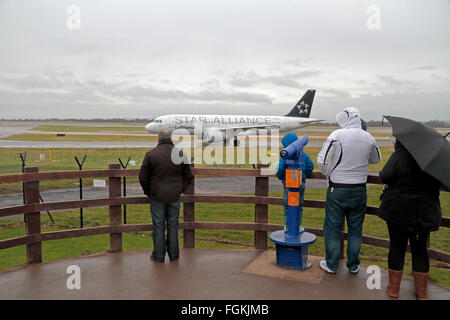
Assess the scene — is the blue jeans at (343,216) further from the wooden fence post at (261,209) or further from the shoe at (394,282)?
the wooden fence post at (261,209)

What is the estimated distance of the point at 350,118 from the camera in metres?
4.00

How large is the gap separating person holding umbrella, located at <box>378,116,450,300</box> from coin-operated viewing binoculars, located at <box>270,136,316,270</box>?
101cm

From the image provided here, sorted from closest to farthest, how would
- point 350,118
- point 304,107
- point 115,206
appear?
point 350,118 → point 115,206 → point 304,107

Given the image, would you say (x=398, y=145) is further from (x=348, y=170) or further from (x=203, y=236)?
(x=203, y=236)

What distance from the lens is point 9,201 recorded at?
10.6m

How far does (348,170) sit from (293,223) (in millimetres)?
938

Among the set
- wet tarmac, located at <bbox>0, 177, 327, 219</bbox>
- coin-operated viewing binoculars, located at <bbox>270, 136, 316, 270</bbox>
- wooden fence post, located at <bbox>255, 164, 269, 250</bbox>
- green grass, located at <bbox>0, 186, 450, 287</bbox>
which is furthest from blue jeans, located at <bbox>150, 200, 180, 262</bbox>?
wet tarmac, located at <bbox>0, 177, 327, 219</bbox>

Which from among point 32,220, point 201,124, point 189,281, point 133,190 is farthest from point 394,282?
point 201,124

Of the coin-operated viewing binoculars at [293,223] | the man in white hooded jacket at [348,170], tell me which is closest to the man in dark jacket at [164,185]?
the coin-operated viewing binoculars at [293,223]

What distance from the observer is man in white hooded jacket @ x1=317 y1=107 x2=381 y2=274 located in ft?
12.8

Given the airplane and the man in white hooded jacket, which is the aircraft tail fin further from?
the man in white hooded jacket
